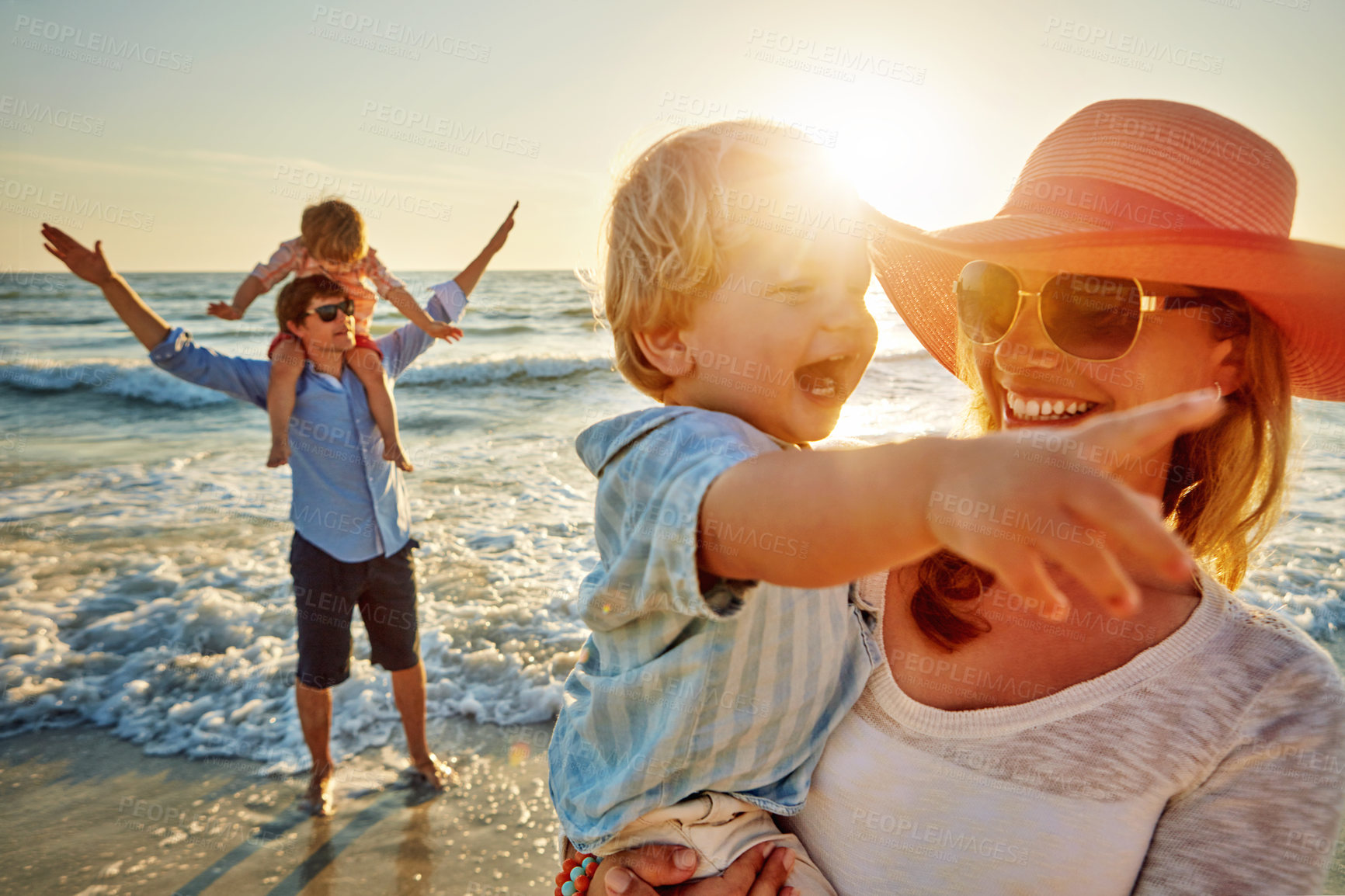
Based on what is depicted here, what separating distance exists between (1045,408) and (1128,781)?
80 centimetres

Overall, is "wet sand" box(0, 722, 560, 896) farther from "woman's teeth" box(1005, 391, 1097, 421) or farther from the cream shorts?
"woman's teeth" box(1005, 391, 1097, 421)

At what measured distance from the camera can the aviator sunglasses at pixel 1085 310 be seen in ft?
5.50

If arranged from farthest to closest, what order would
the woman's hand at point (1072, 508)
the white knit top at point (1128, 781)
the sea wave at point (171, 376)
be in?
1. the sea wave at point (171, 376)
2. the white knit top at point (1128, 781)
3. the woman's hand at point (1072, 508)

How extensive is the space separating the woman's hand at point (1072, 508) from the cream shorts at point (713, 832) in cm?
106

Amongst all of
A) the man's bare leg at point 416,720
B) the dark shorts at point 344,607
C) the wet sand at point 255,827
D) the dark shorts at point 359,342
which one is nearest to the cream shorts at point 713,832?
the wet sand at point 255,827

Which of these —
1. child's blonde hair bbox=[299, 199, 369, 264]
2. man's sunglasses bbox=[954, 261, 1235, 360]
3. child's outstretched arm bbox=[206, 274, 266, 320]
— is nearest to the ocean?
man's sunglasses bbox=[954, 261, 1235, 360]

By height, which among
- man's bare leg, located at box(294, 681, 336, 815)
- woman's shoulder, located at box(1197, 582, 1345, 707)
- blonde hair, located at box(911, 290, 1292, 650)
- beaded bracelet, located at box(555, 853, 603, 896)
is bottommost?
man's bare leg, located at box(294, 681, 336, 815)

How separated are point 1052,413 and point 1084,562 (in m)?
1.28

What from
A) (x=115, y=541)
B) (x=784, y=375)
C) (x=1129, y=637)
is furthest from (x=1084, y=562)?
(x=115, y=541)

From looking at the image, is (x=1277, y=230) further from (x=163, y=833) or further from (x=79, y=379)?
(x=79, y=379)

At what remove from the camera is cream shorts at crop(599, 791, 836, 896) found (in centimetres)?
156

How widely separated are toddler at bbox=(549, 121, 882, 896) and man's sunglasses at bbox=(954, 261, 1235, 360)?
43cm

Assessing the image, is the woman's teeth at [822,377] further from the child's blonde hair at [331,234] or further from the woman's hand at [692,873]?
the child's blonde hair at [331,234]

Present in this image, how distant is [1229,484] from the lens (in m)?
1.93
